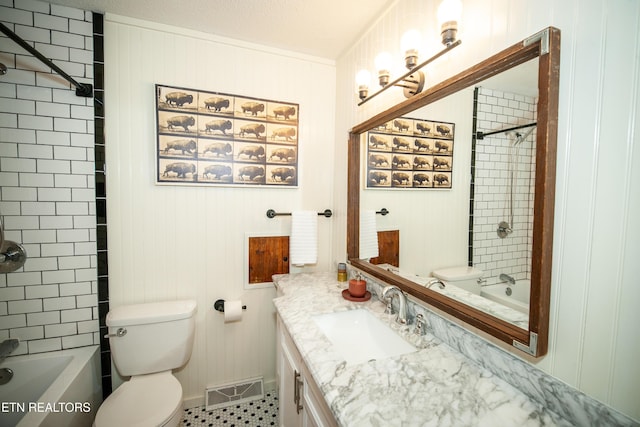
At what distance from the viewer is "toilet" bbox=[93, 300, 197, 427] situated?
52.2 inches

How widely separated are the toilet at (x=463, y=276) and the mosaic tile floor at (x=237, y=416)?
1.50 m

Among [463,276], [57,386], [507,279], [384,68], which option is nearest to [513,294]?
[507,279]

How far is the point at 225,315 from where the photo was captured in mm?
1772

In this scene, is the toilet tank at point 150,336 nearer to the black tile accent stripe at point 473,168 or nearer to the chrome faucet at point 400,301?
the chrome faucet at point 400,301

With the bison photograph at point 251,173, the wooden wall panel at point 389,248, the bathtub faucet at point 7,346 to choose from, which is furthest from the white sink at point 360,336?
the bathtub faucet at point 7,346

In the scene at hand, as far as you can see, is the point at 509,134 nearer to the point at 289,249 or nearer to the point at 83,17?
the point at 289,249

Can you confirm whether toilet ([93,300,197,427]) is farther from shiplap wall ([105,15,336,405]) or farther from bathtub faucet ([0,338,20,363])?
bathtub faucet ([0,338,20,363])

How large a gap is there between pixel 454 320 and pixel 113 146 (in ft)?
6.79

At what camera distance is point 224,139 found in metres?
1.79

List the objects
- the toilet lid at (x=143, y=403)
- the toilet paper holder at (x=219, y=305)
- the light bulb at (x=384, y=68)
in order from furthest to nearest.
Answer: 1. the toilet paper holder at (x=219, y=305)
2. the light bulb at (x=384, y=68)
3. the toilet lid at (x=143, y=403)

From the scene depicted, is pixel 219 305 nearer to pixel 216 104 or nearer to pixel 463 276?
pixel 216 104

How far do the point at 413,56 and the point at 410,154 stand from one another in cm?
44

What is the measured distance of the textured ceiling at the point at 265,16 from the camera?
1.44m

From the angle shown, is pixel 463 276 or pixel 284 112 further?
pixel 284 112
